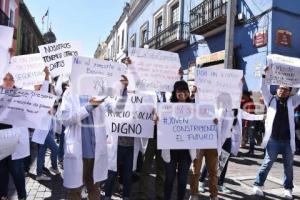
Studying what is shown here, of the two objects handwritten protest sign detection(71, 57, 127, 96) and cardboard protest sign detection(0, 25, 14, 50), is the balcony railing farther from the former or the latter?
handwritten protest sign detection(71, 57, 127, 96)

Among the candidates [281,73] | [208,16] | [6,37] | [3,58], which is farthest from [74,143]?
[208,16]

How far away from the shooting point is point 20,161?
182 inches

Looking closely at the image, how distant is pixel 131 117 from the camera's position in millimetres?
4895

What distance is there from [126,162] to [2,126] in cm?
153

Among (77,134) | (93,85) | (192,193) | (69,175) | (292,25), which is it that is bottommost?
(192,193)

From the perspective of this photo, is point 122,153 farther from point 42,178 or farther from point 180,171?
point 42,178

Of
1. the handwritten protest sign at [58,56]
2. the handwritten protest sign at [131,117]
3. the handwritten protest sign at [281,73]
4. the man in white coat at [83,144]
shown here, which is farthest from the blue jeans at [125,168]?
the handwritten protest sign at [281,73]

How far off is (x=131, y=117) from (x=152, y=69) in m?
0.87

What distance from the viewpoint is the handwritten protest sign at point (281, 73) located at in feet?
18.4

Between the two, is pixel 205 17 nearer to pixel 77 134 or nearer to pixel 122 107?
pixel 122 107

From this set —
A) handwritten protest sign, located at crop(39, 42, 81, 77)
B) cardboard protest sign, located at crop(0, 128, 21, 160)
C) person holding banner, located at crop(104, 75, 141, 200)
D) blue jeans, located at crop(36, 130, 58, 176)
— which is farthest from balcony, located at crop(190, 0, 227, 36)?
cardboard protest sign, located at crop(0, 128, 21, 160)

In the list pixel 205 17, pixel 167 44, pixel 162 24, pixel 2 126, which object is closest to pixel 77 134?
pixel 2 126

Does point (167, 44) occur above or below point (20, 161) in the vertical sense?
above

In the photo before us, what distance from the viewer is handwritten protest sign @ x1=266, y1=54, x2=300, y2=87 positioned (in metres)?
5.59
